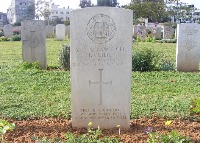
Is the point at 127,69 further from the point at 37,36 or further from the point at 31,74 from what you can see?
the point at 37,36

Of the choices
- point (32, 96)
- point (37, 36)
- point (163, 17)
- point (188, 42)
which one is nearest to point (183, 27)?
point (188, 42)

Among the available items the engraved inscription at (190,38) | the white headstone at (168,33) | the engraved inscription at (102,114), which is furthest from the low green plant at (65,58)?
the white headstone at (168,33)

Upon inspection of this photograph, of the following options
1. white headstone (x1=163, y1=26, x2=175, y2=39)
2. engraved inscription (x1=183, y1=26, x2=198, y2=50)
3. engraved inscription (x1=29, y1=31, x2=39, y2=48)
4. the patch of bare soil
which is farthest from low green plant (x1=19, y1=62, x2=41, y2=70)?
white headstone (x1=163, y1=26, x2=175, y2=39)

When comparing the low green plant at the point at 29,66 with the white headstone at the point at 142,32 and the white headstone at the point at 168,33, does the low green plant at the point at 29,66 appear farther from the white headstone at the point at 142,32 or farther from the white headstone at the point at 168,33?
the white headstone at the point at 168,33

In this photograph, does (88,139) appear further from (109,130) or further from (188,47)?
(188,47)

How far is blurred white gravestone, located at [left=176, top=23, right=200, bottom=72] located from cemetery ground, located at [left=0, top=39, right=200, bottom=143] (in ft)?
4.61

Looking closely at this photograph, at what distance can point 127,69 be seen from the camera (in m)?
4.47

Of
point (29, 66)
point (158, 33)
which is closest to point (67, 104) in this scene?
point (29, 66)

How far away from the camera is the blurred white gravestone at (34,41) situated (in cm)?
1078

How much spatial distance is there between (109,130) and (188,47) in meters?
6.72

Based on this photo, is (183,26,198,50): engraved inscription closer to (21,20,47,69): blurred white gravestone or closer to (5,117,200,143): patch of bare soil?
(21,20,47,69): blurred white gravestone

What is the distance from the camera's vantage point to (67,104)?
599 cm

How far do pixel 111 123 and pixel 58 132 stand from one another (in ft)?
2.28

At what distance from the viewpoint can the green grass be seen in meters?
5.45
